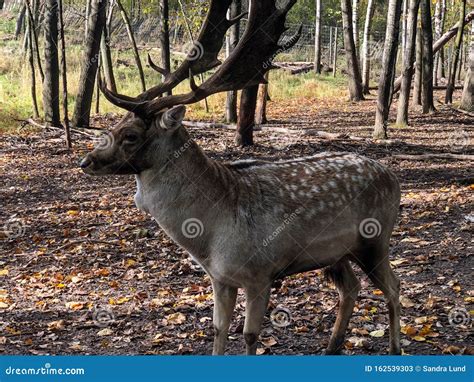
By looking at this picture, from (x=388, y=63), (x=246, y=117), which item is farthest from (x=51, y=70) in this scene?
(x=388, y=63)

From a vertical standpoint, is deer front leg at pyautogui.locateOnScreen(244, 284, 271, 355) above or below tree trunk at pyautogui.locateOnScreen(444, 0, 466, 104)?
below

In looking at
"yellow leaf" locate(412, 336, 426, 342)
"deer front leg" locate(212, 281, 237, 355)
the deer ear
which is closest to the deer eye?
the deer ear

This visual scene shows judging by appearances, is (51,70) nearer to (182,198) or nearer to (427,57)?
(427,57)

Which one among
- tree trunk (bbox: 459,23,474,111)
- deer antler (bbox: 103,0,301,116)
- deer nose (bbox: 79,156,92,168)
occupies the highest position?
deer antler (bbox: 103,0,301,116)

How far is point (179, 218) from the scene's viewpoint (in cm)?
494

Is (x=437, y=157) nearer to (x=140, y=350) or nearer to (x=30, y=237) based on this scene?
(x=30, y=237)

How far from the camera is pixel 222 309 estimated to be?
5184 mm

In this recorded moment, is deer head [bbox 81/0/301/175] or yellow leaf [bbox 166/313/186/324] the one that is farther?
yellow leaf [bbox 166/313/186/324]

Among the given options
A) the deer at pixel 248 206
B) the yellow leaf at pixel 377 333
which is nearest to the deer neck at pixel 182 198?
the deer at pixel 248 206

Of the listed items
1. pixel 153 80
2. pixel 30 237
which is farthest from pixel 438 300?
pixel 153 80

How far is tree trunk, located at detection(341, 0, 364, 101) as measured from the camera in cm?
2688

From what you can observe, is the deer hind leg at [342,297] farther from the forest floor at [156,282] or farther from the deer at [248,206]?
the forest floor at [156,282]

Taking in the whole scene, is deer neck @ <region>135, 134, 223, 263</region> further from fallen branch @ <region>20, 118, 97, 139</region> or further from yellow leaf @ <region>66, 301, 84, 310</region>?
fallen branch @ <region>20, 118, 97, 139</region>

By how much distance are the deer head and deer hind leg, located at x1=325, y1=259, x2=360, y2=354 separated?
5.67 feet
